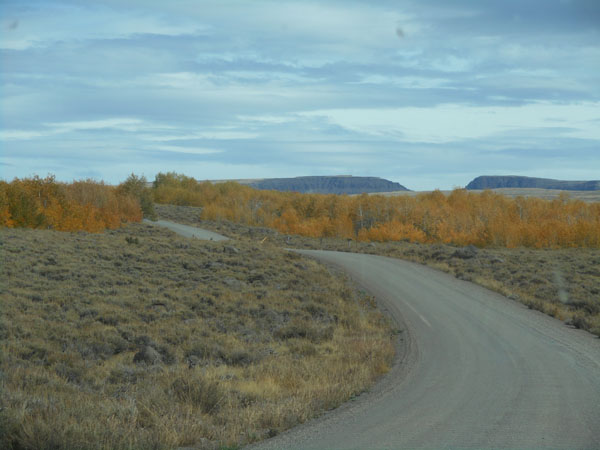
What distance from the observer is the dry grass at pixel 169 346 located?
6840mm

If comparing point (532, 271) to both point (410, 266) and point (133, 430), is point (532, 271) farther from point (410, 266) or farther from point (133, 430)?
point (133, 430)

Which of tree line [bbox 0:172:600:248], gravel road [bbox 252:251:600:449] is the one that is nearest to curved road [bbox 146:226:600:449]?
gravel road [bbox 252:251:600:449]

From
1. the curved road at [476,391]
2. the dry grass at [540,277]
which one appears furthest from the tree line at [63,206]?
the curved road at [476,391]

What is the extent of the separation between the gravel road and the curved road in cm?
2

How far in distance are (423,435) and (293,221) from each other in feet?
260

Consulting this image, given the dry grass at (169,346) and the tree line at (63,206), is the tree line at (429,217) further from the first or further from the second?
the dry grass at (169,346)

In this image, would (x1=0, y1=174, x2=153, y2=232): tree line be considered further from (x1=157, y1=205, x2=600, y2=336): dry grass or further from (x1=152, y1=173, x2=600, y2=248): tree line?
(x1=152, y1=173, x2=600, y2=248): tree line

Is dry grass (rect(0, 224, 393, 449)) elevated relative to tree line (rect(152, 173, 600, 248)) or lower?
lower

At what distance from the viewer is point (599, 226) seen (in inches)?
2322

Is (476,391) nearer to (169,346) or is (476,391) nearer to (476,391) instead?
(476,391)

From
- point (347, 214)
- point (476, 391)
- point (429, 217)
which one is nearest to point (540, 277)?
point (476, 391)

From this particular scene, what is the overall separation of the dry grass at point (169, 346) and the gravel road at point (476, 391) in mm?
674

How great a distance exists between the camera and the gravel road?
6836 mm

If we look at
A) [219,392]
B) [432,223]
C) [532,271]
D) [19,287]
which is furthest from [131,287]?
[432,223]
